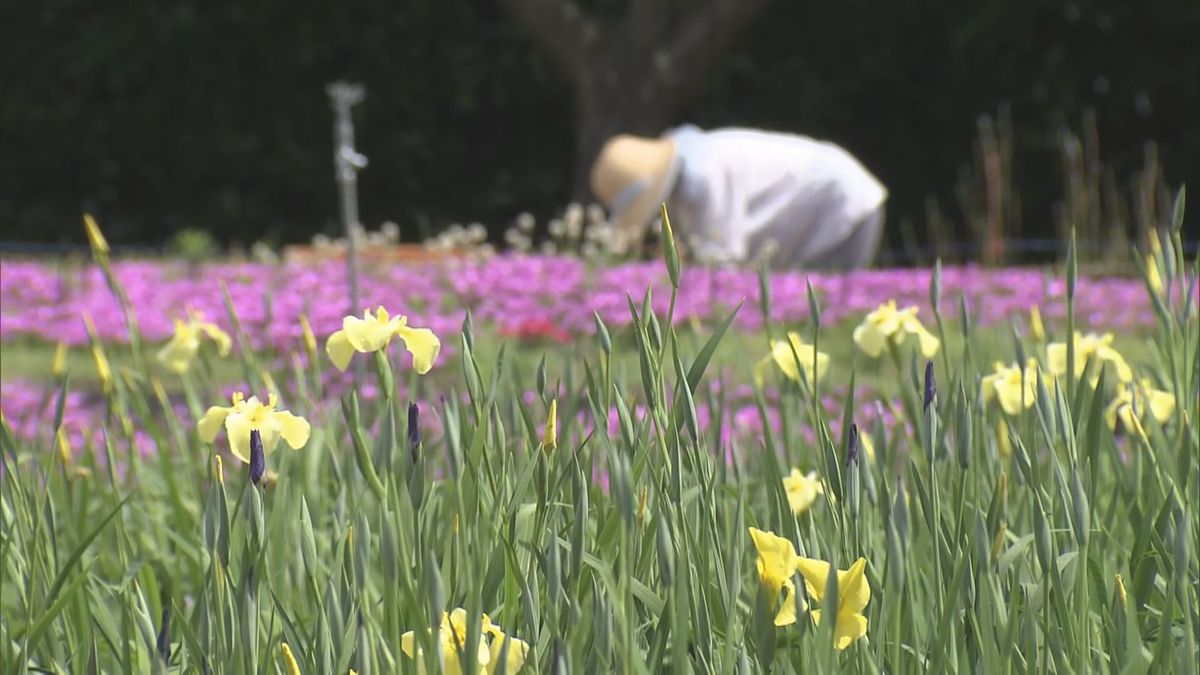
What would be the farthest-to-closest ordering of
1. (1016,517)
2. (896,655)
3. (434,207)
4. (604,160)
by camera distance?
1. (434,207)
2. (604,160)
3. (1016,517)
4. (896,655)

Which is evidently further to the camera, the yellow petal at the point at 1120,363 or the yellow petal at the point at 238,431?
the yellow petal at the point at 1120,363

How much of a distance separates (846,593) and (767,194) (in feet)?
23.4

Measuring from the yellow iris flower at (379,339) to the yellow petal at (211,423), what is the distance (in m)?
0.11

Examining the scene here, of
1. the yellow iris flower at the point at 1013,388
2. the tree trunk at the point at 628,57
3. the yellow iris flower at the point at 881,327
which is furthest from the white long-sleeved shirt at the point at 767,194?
the yellow iris flower at the point at 1013,388

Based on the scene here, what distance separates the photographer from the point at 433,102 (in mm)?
11953

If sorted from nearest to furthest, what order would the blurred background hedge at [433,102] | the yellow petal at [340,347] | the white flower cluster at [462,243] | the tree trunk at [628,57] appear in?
the yellow petal at [340,347]
the white flower cluster at [462,243]
the tree trunk at [628,57]
the blurred background hedge at [433,102]

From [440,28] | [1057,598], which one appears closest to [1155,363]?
[1057,598]

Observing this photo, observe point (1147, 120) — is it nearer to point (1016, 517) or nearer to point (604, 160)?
point (604, 160)

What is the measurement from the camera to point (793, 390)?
2.15 metres

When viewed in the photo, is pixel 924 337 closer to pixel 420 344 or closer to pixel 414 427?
pixel 420 344

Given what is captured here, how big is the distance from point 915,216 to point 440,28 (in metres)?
3.74

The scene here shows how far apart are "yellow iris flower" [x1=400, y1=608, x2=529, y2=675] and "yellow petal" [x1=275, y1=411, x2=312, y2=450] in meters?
0.24

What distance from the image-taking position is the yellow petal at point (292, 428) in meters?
1.37

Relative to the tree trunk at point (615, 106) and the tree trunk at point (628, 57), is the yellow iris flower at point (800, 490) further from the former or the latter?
the tree trunk at point (615, 106)
